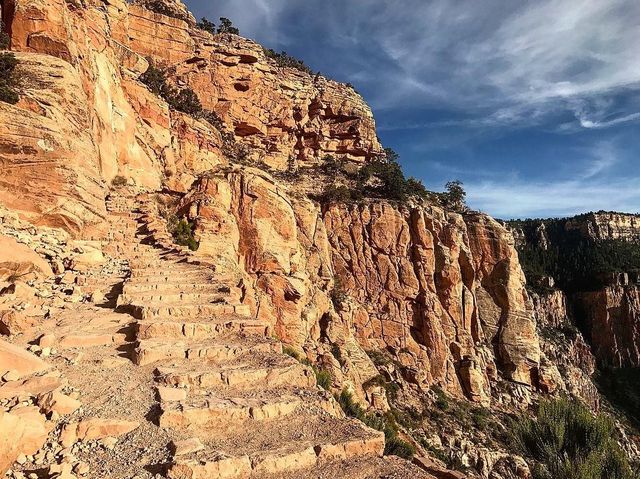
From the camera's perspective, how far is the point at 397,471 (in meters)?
5.43

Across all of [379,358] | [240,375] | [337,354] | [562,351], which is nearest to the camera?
[240,375]

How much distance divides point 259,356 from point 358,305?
2777 centimetres

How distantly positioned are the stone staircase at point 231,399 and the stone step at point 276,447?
0.01 m

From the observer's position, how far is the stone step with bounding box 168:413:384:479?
191 inches

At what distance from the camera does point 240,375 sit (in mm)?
7219

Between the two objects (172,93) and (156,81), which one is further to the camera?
(172,93)

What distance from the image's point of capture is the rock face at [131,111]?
13203mm

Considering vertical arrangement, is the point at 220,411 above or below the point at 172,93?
below

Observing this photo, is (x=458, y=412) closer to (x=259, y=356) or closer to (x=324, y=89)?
(x=259, y=356)

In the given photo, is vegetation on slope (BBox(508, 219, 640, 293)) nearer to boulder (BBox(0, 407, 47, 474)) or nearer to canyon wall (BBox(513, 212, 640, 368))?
canyon wall (BBox(513, 212, 640, 368))

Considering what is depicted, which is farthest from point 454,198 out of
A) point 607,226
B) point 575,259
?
point 607,226

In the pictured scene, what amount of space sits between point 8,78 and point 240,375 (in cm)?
1360

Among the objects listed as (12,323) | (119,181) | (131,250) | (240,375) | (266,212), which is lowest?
(240,375)

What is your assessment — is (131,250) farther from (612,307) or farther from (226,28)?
(612,307)
